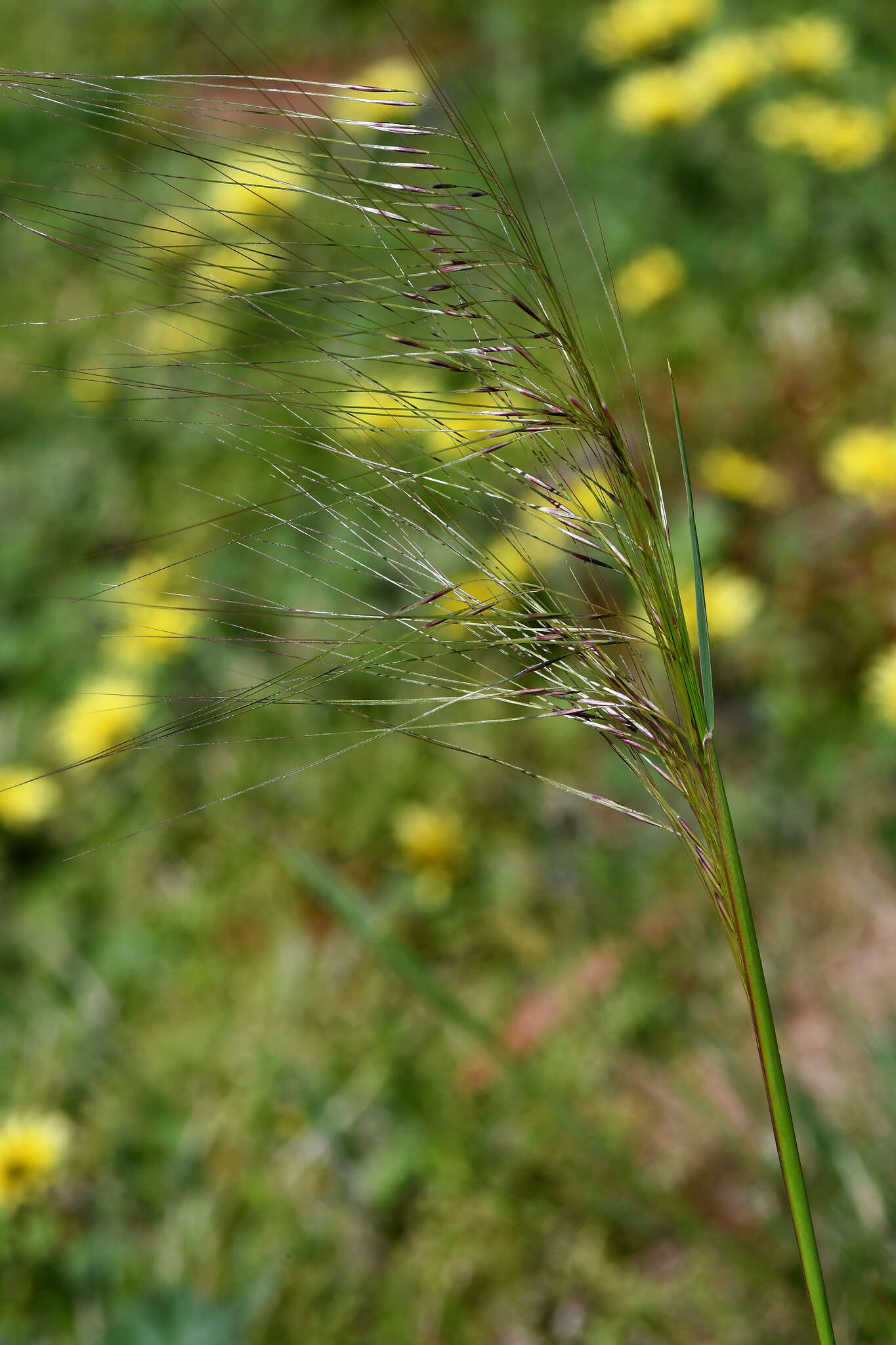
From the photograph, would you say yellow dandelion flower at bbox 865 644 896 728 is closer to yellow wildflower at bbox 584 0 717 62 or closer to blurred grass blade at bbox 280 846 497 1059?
blurred grass blade at bbox 280 846 497 1059

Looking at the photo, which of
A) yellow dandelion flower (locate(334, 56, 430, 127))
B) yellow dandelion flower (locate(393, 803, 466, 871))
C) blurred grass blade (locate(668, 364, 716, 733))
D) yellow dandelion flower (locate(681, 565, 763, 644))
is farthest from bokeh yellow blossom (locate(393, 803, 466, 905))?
yellow dandelion flower (locate(334, 56, 430, 127))

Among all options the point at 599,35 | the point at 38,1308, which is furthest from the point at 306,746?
the point at 599,35

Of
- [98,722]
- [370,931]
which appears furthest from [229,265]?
[98,722]

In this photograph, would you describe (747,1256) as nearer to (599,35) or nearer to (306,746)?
(306,746)

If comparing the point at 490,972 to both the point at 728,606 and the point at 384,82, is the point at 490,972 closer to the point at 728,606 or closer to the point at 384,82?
the point at 728,606

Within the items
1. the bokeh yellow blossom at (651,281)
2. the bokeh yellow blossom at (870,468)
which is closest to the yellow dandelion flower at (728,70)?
the bokeh yellow blossom at (651,281)
